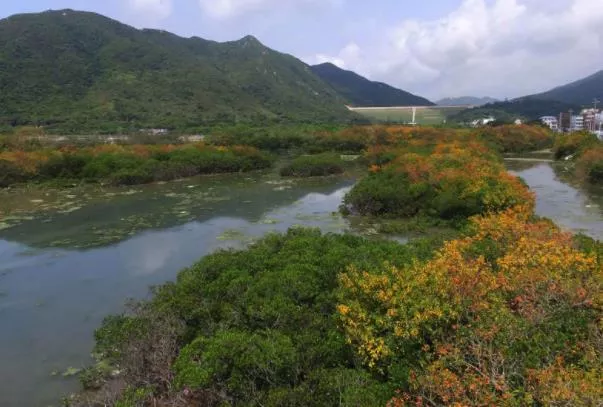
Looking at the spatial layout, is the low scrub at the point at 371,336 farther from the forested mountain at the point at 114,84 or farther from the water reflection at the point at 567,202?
the forested mountain at the point at 114,84

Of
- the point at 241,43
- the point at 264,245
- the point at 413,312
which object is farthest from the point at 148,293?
the point at 241,43

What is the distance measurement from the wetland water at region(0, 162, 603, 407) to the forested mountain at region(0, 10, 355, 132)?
4296 cm

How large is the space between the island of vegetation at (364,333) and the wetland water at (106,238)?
224 cm

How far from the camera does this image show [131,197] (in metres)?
34.8

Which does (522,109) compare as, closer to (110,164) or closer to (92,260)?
(110,164)

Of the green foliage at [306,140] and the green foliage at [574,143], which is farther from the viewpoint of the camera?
the green foliage at [306,140]

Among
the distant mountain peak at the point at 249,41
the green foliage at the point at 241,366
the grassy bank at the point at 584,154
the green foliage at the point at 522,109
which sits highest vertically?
the distant mountain peak at the point at 249,41

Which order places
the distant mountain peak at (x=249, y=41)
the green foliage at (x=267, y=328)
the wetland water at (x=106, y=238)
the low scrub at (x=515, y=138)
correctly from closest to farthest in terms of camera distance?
the green foliage at (x=267, y=328) < the wetland water at (x=106, y=238) < the low scrub at (x=515, y=138) < the distant mountain peak at (x=249, y=41)

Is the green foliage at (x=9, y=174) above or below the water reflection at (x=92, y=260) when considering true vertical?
above

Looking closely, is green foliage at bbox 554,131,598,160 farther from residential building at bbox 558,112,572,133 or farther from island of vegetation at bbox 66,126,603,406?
residential building at bbox 558,112,572,133

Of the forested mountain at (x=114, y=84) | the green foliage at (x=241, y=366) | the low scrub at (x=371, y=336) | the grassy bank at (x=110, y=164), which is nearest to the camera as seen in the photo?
the low scrub at (x=371, y=336)

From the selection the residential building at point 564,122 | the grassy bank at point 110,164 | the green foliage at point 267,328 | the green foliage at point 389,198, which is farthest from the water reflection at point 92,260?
the residential building at point 564,122

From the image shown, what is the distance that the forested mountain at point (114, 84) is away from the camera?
266ft

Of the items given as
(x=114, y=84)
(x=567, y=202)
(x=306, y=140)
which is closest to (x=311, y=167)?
(x=306, y=140)
